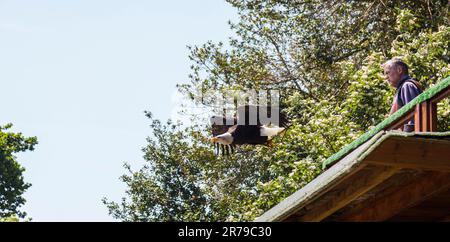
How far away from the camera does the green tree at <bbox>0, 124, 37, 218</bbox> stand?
6038 cm

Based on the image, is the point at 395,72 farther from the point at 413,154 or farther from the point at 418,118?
the point at 413,154

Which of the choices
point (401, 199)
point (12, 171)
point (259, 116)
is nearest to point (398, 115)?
point (401, 199)

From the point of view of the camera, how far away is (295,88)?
33938mm

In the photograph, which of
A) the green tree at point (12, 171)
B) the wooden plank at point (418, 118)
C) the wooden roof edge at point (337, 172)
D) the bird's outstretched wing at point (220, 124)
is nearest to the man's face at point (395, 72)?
the wooden plank at point (418, 118)

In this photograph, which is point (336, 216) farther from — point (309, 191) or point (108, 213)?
point (108, 213)

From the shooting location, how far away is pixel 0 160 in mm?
61500

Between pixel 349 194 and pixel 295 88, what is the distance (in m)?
26.5

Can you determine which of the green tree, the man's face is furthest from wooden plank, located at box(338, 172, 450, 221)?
the green tree

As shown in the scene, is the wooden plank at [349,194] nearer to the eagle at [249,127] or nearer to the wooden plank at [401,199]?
the wooden plank at [401,199]

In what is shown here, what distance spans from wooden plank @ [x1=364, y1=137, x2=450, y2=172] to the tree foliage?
16.7 metres

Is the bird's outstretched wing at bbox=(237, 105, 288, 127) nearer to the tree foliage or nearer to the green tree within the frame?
the tree foliage

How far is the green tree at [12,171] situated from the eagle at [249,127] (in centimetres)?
2962
